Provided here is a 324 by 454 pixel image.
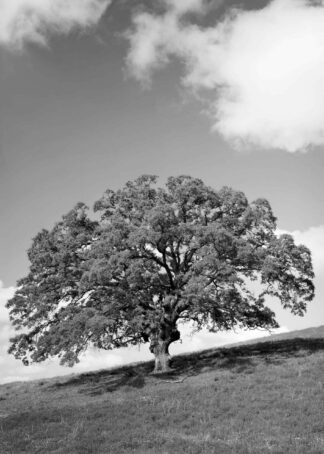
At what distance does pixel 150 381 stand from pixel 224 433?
12594 millimetres

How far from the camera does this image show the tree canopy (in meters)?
31.2

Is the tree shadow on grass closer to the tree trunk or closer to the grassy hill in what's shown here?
the grassy hill

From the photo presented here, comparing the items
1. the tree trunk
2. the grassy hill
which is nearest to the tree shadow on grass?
the grassy hill

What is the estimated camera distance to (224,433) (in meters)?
18.4

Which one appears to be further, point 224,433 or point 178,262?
point 178,262

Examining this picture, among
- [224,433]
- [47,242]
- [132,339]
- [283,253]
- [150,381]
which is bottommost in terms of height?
[224,433]

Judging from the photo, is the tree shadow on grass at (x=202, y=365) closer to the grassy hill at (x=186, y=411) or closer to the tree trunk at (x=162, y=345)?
the grassy hill at (x=186, y=411)

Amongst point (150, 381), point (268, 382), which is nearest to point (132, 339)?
point (150, 381)

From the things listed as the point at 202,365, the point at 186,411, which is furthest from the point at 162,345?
the point at 186,411

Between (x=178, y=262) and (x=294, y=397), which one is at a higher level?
(x=178, y=262)

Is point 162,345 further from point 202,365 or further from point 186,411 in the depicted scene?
point 186,411

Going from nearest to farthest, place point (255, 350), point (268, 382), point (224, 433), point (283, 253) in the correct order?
1. point (224, 433)
2. point (268, 382)
3. point (283, 253)
4. point (255, 350)

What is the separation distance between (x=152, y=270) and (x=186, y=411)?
42.0 ft

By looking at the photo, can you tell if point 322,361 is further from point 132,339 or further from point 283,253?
point 132,339
